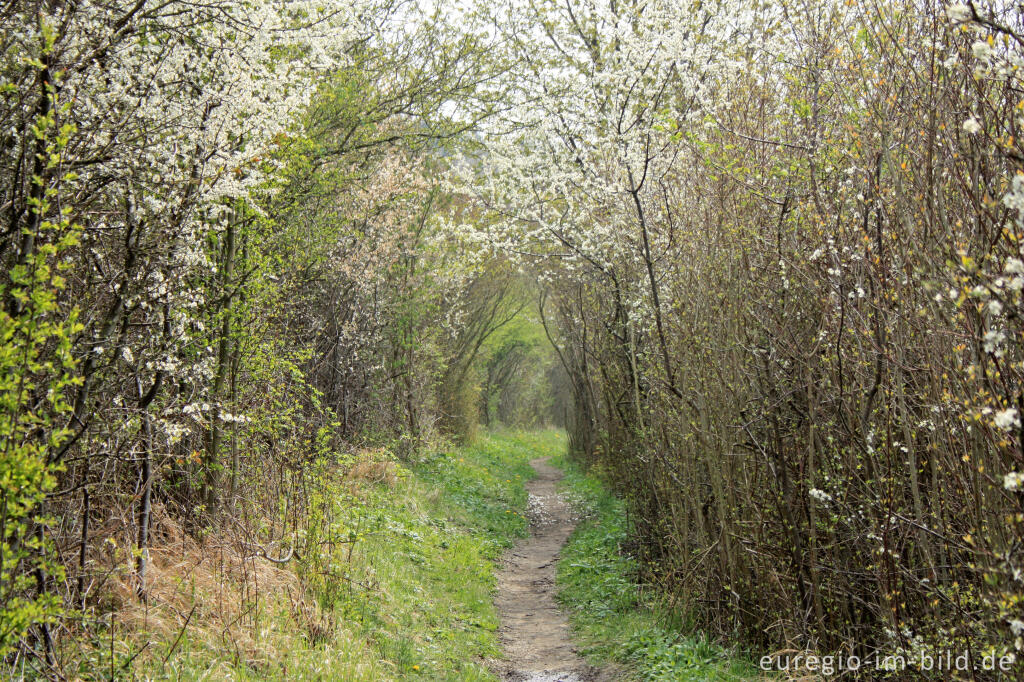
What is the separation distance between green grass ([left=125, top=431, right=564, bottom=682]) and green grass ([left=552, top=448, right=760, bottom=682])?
39.5 inches

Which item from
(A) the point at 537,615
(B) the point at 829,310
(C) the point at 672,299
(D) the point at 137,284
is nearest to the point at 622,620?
(A) the point at 537,615

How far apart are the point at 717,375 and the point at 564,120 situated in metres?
5.76

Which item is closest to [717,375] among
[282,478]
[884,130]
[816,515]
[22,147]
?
[816,515]

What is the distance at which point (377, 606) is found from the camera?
6625 mm

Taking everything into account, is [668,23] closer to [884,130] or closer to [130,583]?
[884,130]

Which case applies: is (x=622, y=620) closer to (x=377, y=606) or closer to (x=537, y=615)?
(x=537, y=615)

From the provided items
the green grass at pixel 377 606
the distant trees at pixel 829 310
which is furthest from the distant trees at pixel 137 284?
the distant trees at pixel 829 310

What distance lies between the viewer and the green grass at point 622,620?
5.85 m

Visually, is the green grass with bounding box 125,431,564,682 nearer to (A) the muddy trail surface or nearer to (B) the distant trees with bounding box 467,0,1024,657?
(A) the muddy trail surface

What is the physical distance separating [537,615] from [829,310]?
5153 mm

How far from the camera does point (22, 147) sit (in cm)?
369

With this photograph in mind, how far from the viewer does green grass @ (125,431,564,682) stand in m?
4.71

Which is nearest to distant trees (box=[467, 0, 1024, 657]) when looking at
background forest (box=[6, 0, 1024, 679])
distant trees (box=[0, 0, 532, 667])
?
background forest (box=[6, 0, 1024, 679])

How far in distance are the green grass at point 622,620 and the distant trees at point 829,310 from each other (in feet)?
1.25
